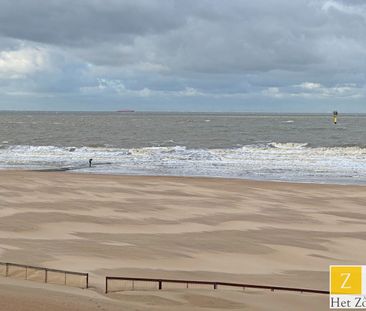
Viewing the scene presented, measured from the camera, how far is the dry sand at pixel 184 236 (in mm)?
11055

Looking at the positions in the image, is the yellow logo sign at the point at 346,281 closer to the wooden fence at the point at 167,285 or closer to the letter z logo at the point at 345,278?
the letter z logo at the point at 345,278

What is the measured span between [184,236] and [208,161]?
2858 centimetres

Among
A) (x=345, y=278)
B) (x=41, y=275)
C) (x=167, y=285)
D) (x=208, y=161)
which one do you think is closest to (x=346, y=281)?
(x=345, y=278)

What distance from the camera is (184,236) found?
1775 cm

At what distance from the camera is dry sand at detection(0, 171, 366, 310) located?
11055mm

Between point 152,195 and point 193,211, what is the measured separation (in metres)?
4.48

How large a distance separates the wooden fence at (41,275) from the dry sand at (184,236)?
0.48 metres

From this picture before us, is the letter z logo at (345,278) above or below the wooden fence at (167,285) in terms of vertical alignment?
above

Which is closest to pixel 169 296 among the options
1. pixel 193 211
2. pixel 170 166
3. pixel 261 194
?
pixel 193 211

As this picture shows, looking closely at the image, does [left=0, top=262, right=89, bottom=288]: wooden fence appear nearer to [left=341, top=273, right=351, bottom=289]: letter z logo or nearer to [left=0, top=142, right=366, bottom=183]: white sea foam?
[left=341, top=273, right=351, bottom=289]: letter z logo

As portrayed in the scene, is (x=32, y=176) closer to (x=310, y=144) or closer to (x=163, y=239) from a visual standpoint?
(x=163, y=239)

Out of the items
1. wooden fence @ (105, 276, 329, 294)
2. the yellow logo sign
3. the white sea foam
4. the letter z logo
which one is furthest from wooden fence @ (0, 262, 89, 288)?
the white sea foam

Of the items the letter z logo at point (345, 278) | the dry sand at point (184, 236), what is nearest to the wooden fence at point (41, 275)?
the dry sand at point (184, 236)

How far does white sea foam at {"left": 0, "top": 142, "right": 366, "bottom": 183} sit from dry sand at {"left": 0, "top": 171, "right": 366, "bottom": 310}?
817 cm
